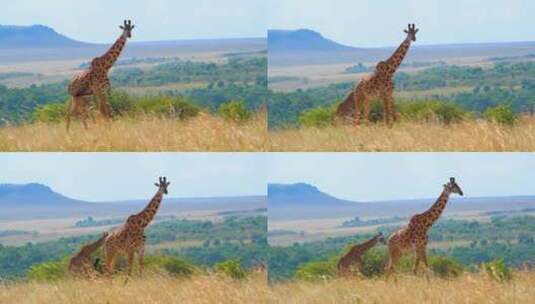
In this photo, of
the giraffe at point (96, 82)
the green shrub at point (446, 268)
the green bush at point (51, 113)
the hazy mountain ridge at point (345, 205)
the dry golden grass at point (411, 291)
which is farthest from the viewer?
the giraffe at point (96, 82)

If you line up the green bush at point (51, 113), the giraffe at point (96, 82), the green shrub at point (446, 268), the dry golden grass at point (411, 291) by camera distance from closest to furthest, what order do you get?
the dry golden grass at point (411, 291) < the green shrub at point (446, 268) < the green bush at point (51, 113) < the giraffe at point (96, 82)

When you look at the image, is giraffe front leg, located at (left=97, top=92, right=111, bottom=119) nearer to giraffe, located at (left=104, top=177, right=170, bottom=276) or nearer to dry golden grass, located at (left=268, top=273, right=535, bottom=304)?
giraffe, located at (left=104, top=177, right=170, bottom=276)

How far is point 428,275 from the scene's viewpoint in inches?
525

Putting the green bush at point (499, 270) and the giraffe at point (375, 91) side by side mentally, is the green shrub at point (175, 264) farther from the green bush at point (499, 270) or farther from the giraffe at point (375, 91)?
the green bush at point (499, 270)

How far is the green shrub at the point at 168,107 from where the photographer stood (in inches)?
535

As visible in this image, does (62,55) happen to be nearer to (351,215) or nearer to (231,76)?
(231,76)

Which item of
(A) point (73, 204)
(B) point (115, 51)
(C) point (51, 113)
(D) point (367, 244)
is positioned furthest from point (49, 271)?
(D) point (367, 244)

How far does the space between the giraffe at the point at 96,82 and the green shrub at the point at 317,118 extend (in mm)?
1779

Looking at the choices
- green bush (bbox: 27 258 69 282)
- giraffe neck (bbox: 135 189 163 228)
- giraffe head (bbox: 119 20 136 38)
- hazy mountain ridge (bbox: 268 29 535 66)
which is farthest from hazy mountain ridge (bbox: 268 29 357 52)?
green bush (bbox: 27 258 69 282)

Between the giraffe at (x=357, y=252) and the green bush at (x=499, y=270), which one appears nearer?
the green bush at (x=499, y=270)

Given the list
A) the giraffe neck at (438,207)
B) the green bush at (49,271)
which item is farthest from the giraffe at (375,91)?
the green bush at (49,271)

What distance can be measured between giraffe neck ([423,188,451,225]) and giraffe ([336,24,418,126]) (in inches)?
36.2

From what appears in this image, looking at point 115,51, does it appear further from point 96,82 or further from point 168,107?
point 168,107

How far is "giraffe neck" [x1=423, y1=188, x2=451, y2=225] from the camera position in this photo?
1332 centimetres
